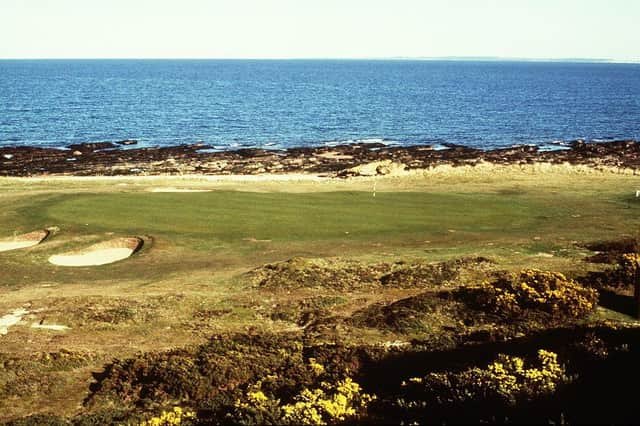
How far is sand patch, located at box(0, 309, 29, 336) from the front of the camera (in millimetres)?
15652

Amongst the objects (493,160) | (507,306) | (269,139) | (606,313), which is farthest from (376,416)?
(269,139)

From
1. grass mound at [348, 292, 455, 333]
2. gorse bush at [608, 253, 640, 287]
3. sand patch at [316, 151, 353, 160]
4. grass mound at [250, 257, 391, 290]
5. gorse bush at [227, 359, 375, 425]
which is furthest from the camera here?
sand patch at [316, 151, 353, 160]

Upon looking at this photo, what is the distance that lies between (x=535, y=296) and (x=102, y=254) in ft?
53.6

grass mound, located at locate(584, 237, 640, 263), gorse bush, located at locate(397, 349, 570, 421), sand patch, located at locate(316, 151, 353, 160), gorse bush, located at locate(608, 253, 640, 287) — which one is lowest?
sand patch, located at locate(316, 151, 353, 160)

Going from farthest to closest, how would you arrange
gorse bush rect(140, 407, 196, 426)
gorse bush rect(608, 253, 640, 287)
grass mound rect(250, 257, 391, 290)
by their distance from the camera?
grass mound rect(250, 257, 391, 290)
gorse bush rect(608, 253, 640, 287)
gorse bush rect(140, 407, 196, 426)

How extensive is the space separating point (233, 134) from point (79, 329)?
76.7 m

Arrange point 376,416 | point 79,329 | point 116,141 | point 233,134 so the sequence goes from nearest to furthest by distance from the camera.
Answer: point 376,416
point 79,329
point 116,141
point 233,134

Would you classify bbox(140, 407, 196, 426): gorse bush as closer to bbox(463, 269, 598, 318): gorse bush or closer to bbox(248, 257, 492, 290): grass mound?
bbox(248, 257, 492, 290): grass mound

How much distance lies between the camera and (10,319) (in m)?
16.3

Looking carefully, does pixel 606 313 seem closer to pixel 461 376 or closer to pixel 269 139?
pixel 461 376

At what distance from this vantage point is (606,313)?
15914 mm

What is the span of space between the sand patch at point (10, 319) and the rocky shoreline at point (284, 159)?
4157 centimetres

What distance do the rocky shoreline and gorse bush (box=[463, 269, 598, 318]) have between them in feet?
128

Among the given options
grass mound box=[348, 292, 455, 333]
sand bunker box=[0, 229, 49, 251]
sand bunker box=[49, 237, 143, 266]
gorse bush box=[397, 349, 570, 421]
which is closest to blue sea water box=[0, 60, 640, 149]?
sand bunker box=[0, 229, 49, 251]
